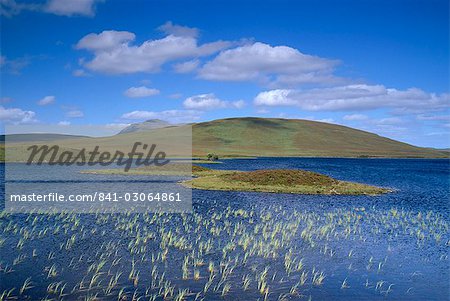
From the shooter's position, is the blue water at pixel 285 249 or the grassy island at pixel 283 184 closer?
the blue water at pixel 285 249

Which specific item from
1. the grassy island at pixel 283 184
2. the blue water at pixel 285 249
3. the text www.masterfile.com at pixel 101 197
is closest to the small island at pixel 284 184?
the grassy island at pixel 283 184

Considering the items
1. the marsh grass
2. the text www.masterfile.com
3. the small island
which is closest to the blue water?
the marsh grass

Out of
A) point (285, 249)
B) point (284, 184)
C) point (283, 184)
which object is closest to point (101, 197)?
point (283, 184)

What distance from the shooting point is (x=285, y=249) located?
27625mm

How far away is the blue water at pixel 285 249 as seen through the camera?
66.6 feet

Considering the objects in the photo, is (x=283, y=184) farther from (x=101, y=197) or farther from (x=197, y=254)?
(x=197, y=254)

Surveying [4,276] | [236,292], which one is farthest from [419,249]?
[4,276]

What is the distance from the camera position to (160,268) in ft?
73.8

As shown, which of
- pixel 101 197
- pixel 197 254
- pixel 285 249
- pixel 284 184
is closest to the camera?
pixel 197 254

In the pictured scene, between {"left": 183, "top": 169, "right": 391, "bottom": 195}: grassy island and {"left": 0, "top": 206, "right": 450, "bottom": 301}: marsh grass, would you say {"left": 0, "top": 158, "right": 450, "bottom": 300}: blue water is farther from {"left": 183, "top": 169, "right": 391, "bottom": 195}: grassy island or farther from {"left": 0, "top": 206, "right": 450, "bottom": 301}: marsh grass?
A: {"left": 183, "top": 169, "right": 391, "bottom": 195}: grassy island

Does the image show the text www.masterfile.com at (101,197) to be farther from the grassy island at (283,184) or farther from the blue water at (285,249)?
the grassy island at (283,184)

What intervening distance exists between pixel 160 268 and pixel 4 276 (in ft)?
25.7

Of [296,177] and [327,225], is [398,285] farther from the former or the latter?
[296,177]

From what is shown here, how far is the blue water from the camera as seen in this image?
799 inches
